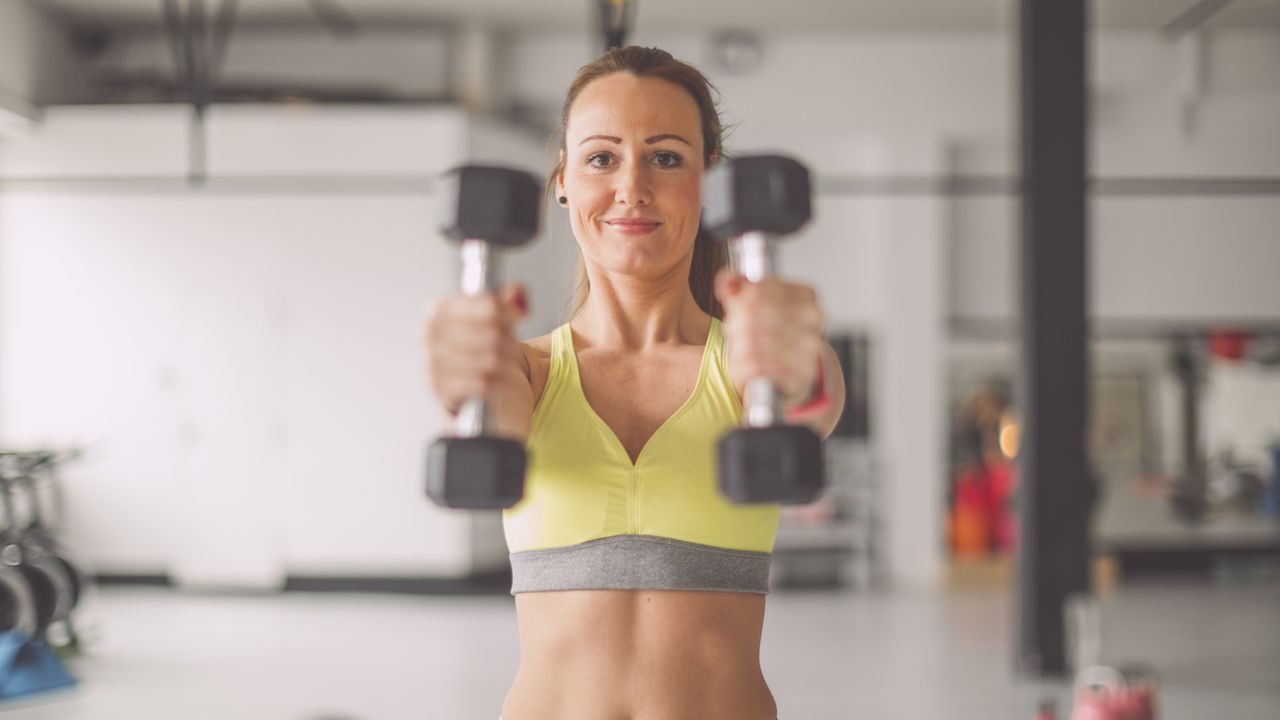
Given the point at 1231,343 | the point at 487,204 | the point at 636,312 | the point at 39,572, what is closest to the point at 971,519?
the point at 1231,343

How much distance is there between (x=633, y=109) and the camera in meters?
1.20

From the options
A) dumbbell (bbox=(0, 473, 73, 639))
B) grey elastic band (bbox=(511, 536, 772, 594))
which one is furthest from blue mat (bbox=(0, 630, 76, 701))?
grey elastic band (bbox=(511, 536, 772, 594))

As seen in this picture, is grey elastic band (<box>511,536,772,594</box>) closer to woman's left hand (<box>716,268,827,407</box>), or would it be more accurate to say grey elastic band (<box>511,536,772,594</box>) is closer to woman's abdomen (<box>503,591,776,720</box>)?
woman's abdomen (<box>503,591,776,720</box>)

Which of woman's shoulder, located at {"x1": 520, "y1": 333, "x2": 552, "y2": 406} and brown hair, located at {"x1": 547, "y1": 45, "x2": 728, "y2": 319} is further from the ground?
brown hair, located at {"x1": 547, "y1": 45, "x2": 728, "y2": 319}

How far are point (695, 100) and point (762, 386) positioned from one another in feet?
1.27

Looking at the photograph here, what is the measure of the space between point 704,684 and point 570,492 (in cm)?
25

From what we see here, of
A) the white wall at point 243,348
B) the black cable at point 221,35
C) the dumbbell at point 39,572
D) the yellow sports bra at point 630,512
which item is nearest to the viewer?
the yellow sports bra at point 630,512

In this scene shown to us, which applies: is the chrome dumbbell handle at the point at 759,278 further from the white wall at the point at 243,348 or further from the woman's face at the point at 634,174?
the white wall at the point at 243,348

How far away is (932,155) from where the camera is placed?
9898mm

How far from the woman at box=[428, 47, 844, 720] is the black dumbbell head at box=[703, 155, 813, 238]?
18 centimetres

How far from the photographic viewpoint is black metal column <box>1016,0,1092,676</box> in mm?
5793

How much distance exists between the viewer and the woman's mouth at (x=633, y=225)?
1.19 meters

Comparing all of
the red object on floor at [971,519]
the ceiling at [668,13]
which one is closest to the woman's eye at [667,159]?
the ceiling at [668,13]

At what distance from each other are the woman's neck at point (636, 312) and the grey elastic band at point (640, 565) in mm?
236
